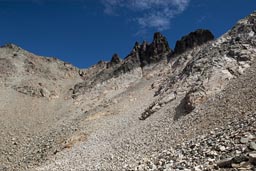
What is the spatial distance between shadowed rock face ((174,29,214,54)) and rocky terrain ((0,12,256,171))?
176 mm

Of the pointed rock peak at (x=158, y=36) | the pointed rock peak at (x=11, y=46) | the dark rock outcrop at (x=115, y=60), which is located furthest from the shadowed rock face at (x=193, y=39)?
the pointed rock peak at (x=11, y=46)

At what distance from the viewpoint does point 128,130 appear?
26.5 meters

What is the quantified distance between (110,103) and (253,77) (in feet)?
74.6

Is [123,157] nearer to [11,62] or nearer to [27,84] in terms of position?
[27,84]

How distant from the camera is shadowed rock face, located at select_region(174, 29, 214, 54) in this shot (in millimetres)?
50603

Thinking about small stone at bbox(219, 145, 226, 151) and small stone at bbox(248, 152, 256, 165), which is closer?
small stone at bbox(248, 152, 256, 165)

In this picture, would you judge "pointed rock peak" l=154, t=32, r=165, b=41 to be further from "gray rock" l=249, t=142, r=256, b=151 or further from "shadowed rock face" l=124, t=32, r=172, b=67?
"gray rock" l=249, t=142, r=256, b=151

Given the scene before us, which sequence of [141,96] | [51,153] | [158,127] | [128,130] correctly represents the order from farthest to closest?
[141,96], [51,153], [128,130], [158,127]

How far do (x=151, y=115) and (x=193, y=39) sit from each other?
27602mm

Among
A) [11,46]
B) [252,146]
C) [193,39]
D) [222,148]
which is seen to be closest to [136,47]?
[193,39]

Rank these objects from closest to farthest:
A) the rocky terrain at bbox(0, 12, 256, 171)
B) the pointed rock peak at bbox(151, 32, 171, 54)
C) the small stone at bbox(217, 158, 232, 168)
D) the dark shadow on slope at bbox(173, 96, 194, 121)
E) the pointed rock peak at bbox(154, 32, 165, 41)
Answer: the small stone at bbox(217, 158, 232, 168) → the rocky terrain at bbox(0, 12, 256, 171) → the dark shadow on slope at bbox(173, 96, 194, 121) → the pointed rock peak at bbox(151, 32, 171, 54) → the pointed rock peak at bbox(154, 32, 165, 41)

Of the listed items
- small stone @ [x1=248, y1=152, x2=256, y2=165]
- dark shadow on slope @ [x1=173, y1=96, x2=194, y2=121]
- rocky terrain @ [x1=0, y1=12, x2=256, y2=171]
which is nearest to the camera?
small stone @ [x1=248, y1=152, x2=256, y2=165]

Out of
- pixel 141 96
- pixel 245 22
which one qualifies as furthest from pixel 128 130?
pixel 245 22

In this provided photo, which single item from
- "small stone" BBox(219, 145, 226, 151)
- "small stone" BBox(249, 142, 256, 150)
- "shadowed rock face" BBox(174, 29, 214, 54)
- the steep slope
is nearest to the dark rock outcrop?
"shadowed rock face" BBox(174, 29, 214, 54)
